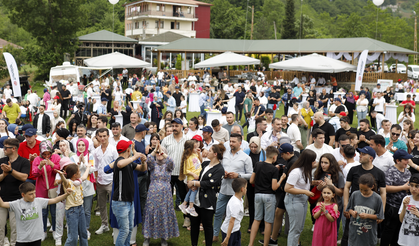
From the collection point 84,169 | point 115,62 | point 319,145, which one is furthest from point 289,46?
point 84,169

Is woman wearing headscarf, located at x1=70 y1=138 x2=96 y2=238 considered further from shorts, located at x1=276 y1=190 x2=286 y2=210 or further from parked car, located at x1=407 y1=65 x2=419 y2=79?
parked car, located at x1=407 y1=65 x2=419 y2=79

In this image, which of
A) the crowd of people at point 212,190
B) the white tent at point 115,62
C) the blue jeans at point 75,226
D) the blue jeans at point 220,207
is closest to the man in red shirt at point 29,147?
the crowd of people at point 212,190

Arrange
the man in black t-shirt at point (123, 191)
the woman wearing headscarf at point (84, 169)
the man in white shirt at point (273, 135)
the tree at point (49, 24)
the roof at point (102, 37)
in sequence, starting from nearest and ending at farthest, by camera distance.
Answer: the man in black t-shirt at point (123, 191) < the woman wearing headscarf at point (84, 169) < the man in white shirt at point (273, 135) < the tree at point (49, 24) < the roof at point (102, 37)

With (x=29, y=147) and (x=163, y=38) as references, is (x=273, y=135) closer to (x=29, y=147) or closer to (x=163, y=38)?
(x=29, y=147)

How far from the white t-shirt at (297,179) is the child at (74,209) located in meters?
2.90

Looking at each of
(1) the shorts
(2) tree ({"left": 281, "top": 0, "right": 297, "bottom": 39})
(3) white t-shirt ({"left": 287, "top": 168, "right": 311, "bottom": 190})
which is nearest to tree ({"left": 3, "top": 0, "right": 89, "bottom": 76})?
(1) the shorts

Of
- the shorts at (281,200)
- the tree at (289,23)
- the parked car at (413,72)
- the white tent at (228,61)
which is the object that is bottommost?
the shorts at (281,200)

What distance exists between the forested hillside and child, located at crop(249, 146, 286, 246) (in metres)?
27.3

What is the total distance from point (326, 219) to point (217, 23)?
62245 millimetres

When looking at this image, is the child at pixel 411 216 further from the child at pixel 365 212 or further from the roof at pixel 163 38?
the roof at pixel 163 38

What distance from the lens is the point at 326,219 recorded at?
4844 millimetres

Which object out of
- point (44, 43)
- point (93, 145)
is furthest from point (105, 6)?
point (93, 145)

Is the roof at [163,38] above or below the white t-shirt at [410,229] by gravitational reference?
above

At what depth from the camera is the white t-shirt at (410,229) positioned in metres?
4.63
